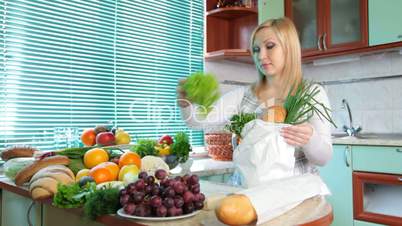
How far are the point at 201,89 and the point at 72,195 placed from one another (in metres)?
0.47

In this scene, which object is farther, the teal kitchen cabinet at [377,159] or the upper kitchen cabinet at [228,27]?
the upper kitchen cabinet at [228,27]

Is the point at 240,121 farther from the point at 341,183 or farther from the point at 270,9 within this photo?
the point at 270,9

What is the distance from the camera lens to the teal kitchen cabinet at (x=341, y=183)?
2.20 meters

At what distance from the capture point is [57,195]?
3.05ft

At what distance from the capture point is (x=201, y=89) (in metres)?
1.07

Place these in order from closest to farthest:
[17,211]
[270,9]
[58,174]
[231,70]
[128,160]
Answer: [58,174], [128,160], [17,211], [270,9], [231,70]

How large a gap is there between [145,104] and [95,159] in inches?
51.0

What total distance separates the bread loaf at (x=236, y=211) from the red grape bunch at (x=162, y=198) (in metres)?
0.10

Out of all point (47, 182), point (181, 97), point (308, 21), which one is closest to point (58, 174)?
point (47, 182)

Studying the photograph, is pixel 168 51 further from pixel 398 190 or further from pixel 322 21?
pixel 398 190

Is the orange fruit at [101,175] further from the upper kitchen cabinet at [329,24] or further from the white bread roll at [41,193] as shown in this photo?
the upper kitchen cabinet at [329,24]

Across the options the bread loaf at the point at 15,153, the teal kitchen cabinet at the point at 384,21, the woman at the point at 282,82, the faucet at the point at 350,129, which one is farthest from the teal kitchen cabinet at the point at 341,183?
the bread loaf at the point at 15,153

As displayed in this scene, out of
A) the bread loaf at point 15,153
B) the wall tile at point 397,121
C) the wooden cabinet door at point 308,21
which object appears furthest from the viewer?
the wooden cabinet door at point 308,21

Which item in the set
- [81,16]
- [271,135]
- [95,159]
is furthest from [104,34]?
[271,135]
